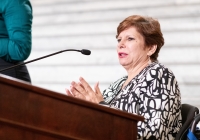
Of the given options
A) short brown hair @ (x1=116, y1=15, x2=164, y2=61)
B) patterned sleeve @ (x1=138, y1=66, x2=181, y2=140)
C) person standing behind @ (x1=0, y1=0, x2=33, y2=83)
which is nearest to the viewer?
patterned sleeve @ (x1=138, y1=66, x2=181, y2=140)

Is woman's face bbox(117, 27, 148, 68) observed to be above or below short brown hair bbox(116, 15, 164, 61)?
below

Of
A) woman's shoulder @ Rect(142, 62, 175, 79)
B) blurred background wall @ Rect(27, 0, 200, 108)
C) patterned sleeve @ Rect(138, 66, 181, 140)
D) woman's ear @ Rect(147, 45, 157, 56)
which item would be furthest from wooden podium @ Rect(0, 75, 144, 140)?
blurred background wall @ Rect(27, 0, 200, 108)

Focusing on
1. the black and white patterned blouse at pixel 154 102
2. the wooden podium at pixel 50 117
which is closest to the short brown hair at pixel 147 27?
the black and white patterned blouse at pixel 154 102

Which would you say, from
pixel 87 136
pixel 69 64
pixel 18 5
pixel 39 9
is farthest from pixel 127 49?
pixel 39 9

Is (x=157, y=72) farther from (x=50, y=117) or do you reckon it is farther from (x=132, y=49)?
(x=50, y=117)

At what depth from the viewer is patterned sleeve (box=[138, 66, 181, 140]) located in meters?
2.82

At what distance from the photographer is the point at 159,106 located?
2867mm

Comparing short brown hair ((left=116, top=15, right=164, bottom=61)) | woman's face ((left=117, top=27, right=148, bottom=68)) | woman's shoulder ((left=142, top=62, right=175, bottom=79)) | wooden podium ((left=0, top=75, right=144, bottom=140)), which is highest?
short brown hair ((left=116, top=15, right=164, bottom=61))

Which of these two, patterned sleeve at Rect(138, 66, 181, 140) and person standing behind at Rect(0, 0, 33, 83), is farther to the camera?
person standing behind at Rect(0, 0, 33, 83)

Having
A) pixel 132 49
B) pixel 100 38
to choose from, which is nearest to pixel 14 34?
pixel 132 49

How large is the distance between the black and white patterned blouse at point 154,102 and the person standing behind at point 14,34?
0.62 m

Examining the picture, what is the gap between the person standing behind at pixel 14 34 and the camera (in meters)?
3.23

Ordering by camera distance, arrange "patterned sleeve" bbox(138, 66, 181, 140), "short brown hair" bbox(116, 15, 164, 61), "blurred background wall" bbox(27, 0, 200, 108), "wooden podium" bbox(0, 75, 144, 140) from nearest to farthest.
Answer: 1. "wooden podium" bbox(0, 75, 144, 140)
2. "patterned sleeve" bbox(138, 66, 181, 140)
3. "short brown hair" bbox(116, 15, 164, 61)
4. "blurred background wall" bbox(27, 0, 200, 108)

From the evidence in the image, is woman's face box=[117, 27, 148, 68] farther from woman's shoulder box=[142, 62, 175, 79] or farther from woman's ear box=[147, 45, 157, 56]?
woman's shoulder box=[142, 62, 175, 79]
